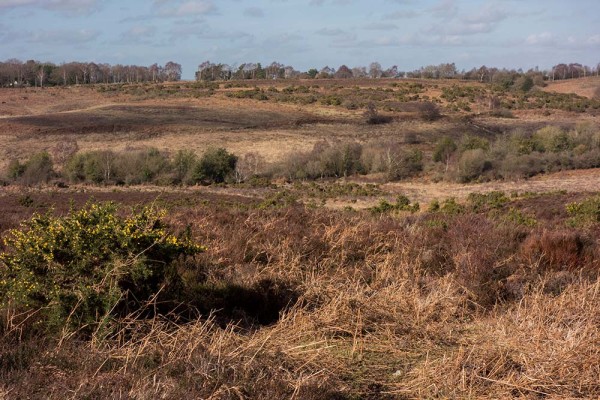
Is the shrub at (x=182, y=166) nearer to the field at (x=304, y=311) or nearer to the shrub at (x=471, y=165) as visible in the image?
the shrub at (x=471, y=165)

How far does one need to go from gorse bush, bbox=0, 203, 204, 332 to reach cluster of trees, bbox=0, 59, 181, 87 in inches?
3759

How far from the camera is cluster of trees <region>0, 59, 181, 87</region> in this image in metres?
99.9

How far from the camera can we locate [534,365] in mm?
4754

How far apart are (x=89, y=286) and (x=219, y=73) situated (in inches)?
4537

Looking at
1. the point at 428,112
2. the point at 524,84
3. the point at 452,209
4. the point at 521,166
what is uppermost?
the point at 524,84

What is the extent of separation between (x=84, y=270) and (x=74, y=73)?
11184cm

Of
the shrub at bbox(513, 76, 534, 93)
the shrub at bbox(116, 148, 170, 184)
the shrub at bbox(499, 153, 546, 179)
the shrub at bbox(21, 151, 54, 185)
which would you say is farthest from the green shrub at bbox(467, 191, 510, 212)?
the shrub at bbox(513, 76, 534, 93)

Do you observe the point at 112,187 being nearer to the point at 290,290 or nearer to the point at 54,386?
the point at 290,290

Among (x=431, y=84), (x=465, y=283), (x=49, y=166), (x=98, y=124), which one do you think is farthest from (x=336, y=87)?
(x=465, y=283)

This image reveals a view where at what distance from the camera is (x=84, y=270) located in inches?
222

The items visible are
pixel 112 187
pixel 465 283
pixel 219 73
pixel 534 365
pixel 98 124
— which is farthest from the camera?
pixel 219 73

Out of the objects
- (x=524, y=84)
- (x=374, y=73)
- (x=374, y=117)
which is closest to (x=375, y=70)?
(x=374, y=73)

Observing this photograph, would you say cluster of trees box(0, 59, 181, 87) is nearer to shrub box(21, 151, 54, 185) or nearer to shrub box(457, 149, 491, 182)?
shrub box(21, 151, 54, 185)

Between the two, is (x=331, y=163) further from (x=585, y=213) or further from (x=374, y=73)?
(x=374, y=73)
